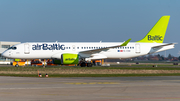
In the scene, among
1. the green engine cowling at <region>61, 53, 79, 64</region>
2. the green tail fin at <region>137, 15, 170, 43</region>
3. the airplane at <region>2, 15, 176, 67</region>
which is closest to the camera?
the green engine cowling at <region>61, 53, 79, 64</region>

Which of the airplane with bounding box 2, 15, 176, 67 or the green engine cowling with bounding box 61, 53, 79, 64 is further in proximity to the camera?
the airplane with bounding box 2, 15, 176, 67

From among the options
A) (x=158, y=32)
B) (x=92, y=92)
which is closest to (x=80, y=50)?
(x=158, y=32)

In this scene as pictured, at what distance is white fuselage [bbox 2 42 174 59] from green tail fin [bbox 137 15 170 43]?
153 centimetres

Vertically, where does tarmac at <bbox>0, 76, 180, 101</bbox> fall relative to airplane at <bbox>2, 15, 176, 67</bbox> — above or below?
below

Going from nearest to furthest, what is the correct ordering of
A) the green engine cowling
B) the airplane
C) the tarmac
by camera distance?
the tarmac
the green engine cowling
the airplane

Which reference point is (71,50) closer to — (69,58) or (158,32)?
(69,58)

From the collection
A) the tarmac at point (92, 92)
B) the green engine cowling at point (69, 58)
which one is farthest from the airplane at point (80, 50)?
the tarmac at point (92, 92)

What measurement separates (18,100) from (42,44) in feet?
117

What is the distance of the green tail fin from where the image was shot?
52.1 m

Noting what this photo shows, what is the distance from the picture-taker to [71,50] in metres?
48.5

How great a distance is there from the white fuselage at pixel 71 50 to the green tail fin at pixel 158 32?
1.53 m

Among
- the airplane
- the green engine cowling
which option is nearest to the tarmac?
the green engine cowling

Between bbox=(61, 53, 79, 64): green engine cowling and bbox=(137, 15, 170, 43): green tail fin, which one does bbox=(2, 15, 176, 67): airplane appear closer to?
bbox=(61, 53, 79, 64): green engine cowling

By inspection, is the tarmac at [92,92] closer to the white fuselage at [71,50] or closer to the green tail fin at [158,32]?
the white fuselage at [71,50]
